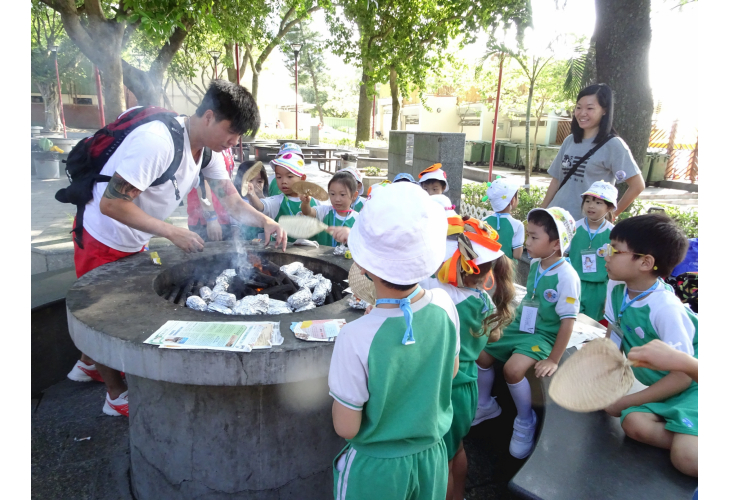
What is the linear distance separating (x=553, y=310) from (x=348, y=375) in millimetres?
1766

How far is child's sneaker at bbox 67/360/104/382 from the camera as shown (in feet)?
11.2

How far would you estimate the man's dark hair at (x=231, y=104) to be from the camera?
2488 millimetres

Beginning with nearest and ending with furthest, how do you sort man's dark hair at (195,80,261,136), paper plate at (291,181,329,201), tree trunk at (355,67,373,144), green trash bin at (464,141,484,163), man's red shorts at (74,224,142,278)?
man's dark hair at (195,80,261,136) < man's red shorts at (74,224,142,278) < paper plate at (291,181,329,201) < tree trunk at (355,67,373,144) < green trash bin at (464,141,484,163)

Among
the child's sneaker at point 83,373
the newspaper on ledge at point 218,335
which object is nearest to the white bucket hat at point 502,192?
the newspaper on ledge at point 218,335

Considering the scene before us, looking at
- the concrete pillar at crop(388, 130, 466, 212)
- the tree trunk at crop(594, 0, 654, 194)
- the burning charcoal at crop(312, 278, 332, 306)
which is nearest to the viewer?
the burning charcoal at crop(312, 278, 332, 306)

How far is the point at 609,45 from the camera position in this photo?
5.64 meters

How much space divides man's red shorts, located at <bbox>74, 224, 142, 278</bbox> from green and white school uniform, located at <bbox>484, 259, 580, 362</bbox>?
2.49 metres

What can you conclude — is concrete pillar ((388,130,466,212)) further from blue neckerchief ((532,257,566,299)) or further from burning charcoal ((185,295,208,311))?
burning charcoal ((185,295,208,311))

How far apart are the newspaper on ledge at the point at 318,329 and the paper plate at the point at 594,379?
38.1 inches

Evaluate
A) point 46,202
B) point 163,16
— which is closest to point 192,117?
point 163,16

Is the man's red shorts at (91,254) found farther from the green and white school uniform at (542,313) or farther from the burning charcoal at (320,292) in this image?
the green and white school uniform at (542,313)

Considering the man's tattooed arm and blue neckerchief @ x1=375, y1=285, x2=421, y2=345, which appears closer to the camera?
blue neckerchief @ x1=375, y1=285, x2=421, y2=345

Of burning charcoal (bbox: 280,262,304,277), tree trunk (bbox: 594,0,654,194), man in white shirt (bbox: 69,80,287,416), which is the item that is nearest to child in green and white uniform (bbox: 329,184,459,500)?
man in white shirt (bbox: 69,80,287,416)

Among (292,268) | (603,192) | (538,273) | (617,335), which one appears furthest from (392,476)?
(603,192)
